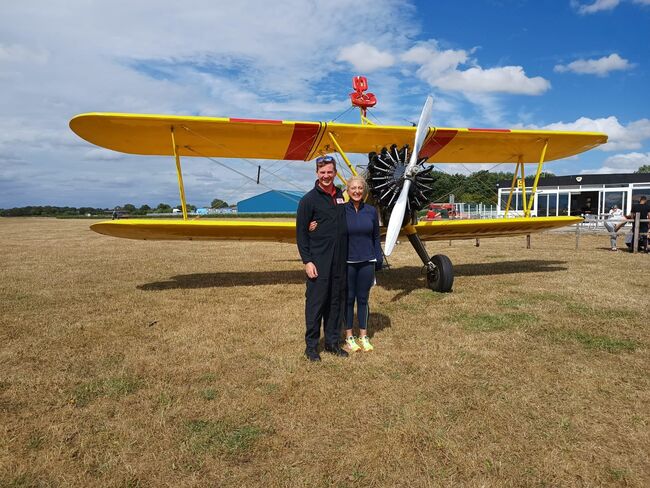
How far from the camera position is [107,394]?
3238 millimetres

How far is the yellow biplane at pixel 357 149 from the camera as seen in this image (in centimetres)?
616

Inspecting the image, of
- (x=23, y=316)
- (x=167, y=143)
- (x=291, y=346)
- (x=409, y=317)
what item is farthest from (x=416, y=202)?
(x=23, y=316)

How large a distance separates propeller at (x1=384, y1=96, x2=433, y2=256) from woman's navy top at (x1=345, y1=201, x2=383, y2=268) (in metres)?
1.17

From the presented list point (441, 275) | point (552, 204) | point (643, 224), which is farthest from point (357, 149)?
point (552, 204)

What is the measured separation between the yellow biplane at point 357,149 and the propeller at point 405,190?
0.01 meters

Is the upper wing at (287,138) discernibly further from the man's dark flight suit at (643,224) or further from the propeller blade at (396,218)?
the man's dark flight suit at (643,224)

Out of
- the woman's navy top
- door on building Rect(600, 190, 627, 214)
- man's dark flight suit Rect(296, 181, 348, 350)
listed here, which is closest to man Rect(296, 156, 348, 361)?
man's dark flight suit Rect(296, 181, 348, 350)

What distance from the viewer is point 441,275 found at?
6.80 metres

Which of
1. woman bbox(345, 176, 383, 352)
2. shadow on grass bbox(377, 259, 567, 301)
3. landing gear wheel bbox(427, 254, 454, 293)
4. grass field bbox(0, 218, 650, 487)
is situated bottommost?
shadow on grass bbox(377, 259, 567, 301)

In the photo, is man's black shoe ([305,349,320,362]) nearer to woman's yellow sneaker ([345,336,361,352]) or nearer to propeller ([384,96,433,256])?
woman's yellow sneaker ([345,336,361,352])

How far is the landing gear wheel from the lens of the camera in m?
6.75

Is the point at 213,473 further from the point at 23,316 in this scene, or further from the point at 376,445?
the point at 23,316

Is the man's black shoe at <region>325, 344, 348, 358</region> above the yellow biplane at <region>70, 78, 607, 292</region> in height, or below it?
below

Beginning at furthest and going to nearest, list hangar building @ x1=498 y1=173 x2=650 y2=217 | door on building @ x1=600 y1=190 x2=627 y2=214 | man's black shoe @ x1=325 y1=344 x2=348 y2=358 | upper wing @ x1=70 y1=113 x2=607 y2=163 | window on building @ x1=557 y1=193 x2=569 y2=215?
window on building @ x1=557 y1=193 x2=569 y2=215 < hangar building @ x1=498 y1=173 x2=650 y2=217 < door on building @ x1=600 y1=190 x2=627 y2=214 < upper wing @ x1=70 y1=113 x2=607 y2=163 < man's black shoe @ x1=325 y1=344 x2=348 y2=358
